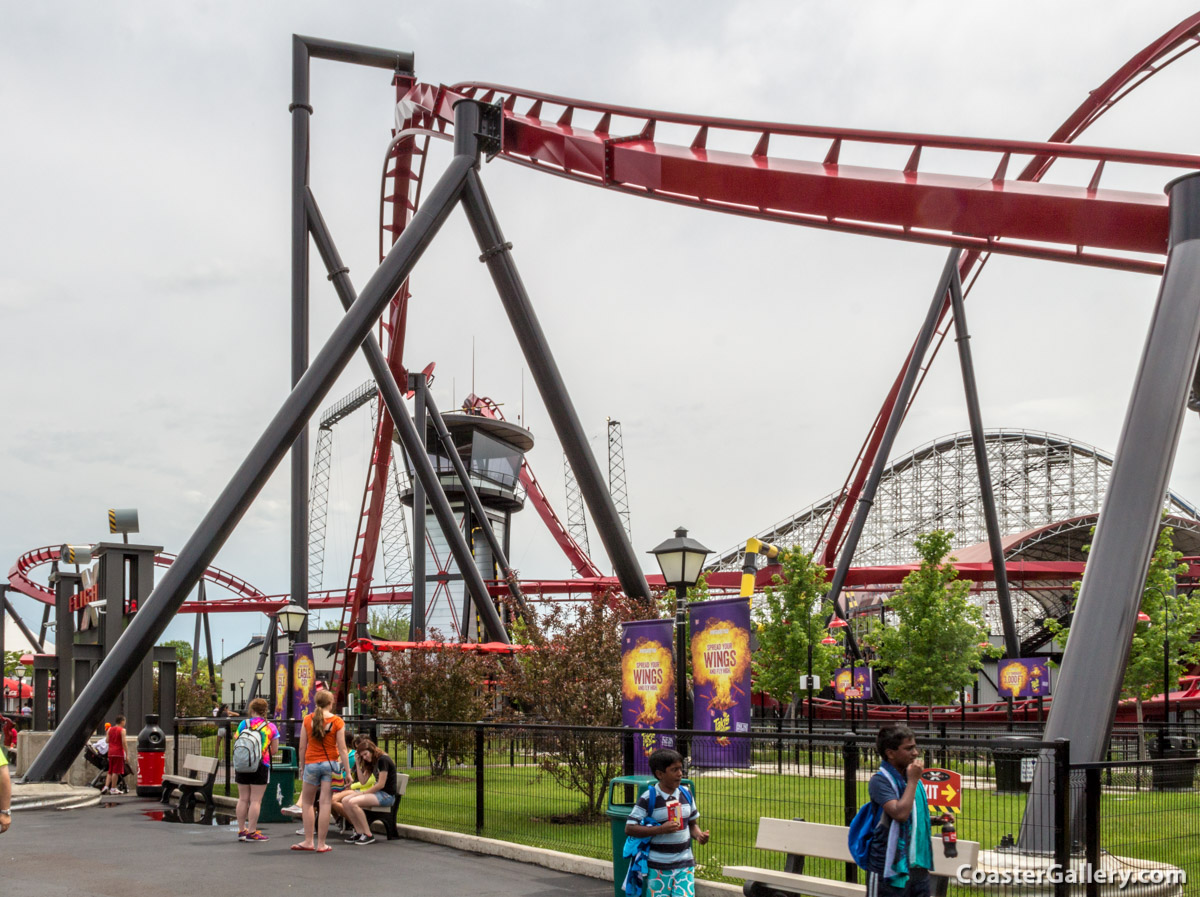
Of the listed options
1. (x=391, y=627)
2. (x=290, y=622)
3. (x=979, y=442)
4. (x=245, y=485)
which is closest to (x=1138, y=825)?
(x=245, y=485)

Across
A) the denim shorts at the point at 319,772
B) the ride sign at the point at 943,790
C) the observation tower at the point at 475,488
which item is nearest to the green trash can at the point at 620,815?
the ride sign at the point at 943,790

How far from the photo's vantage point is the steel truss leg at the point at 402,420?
2264 centimetres

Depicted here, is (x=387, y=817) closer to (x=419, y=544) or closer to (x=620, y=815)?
(x=620, y=815)

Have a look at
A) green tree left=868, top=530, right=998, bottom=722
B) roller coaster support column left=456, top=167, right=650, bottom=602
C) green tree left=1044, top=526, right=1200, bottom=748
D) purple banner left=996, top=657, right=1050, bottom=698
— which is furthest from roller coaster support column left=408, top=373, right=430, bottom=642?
green tree left=1044, top=526, right=1200, bottom=748

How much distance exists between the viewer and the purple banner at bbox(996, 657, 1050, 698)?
1038 inches

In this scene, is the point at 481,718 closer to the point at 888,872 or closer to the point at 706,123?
the point at 706,123

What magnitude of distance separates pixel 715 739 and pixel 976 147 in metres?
7.19

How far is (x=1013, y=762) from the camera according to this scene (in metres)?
9.68

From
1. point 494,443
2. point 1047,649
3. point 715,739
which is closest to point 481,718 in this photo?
point 715,739

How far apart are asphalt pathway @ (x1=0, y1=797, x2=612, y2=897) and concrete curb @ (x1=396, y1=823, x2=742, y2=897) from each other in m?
0.11

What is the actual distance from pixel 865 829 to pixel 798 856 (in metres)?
2.32

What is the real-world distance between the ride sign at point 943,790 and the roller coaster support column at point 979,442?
19.6 m

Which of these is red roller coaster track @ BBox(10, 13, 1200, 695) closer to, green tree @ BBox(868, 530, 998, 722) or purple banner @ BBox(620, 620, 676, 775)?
purple banner @ BBox(620, 620, 676, 775)

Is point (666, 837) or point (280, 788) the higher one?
point (666, 837)
